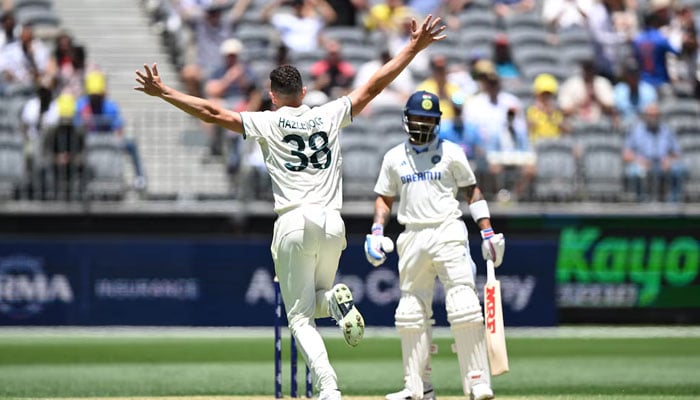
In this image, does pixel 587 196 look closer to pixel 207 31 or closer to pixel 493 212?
pixel 493 212

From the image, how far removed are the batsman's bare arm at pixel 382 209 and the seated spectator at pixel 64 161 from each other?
23.8 feet

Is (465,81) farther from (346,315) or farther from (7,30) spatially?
(346,315)

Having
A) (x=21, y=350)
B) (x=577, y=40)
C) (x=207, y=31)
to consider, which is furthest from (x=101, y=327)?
(x=577, y=40)

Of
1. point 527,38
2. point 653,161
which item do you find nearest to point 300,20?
point 527,38

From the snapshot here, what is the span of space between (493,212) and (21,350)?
6218 mm

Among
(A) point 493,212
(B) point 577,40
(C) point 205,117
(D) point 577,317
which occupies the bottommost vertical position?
(D) point 577,317

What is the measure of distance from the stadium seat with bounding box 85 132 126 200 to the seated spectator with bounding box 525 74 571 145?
17.9ft

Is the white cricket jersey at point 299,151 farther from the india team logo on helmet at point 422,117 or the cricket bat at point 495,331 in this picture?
the cricket bat at point 495,331

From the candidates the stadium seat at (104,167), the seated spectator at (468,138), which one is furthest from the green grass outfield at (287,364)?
the seated spectator at (468,138)

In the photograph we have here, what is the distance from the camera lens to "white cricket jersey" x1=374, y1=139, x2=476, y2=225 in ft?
32.1

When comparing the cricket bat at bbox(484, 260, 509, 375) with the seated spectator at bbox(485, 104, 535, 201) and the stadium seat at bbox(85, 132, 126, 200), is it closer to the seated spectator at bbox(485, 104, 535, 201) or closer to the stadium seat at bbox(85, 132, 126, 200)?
the seated spectator at bbox(485, 104, 535, 201)

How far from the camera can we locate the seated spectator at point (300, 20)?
19469 millimetres

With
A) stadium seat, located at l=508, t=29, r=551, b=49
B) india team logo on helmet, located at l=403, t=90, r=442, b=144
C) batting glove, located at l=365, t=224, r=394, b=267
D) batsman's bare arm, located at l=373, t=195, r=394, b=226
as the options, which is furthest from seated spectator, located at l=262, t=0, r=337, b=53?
batting glove, located at l=365, t=224, r=394, b=267

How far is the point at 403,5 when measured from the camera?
21.1m
